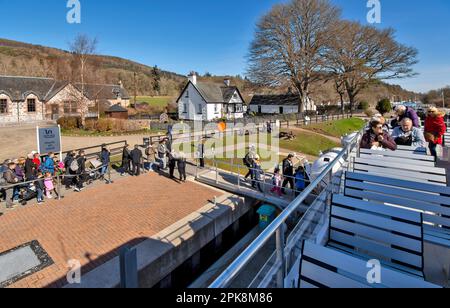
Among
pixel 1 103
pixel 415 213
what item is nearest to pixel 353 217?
pixel 415 213

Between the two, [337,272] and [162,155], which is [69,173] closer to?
[162,155]

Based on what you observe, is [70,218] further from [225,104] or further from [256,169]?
[225,104]

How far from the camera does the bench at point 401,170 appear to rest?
4.37 metres

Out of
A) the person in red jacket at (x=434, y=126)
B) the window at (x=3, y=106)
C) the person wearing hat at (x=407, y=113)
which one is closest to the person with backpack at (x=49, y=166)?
the person wearing hat at (x=407, y=113)

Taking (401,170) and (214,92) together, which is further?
(214,92)

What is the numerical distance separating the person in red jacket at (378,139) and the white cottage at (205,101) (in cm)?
3557

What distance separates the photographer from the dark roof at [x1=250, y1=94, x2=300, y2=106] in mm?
53534

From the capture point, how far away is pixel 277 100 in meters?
55.8

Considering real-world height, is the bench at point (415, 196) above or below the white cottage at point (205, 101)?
below

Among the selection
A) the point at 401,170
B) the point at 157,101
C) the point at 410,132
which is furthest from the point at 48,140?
the point at 157,101

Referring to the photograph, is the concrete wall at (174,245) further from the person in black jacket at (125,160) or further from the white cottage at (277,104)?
the white cottage at (277,104)

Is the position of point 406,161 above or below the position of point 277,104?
below

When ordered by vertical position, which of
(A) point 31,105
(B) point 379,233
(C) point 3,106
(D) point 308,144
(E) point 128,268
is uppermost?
Result: (A) point 31,105

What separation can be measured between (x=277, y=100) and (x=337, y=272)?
55826mm
